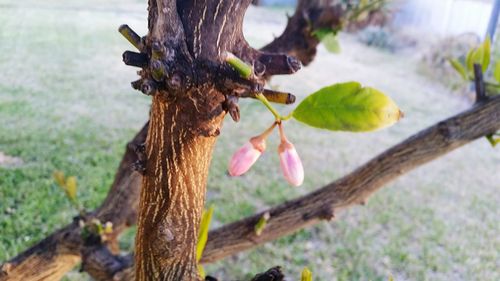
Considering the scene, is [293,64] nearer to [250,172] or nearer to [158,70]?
[158,70]

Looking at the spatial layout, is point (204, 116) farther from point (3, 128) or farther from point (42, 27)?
point (42, 27)

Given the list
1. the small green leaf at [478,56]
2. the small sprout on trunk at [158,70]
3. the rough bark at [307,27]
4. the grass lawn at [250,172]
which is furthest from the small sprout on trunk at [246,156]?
the grass lawn at [250,172]

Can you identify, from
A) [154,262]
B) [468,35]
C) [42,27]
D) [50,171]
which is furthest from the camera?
[468,35]

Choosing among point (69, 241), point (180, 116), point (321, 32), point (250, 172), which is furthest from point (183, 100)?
point (250, 172)

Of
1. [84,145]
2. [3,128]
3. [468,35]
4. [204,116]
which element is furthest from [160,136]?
[468,35]

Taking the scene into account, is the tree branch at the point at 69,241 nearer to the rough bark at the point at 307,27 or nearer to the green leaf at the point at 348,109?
the rough bark at the point at 307,27

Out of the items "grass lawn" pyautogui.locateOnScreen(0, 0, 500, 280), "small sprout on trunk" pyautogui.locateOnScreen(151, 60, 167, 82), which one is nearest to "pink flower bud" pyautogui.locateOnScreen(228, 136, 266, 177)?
"small sprout on trunk" pyautogui.locateOnScreen(151, 60, 167, 82)
